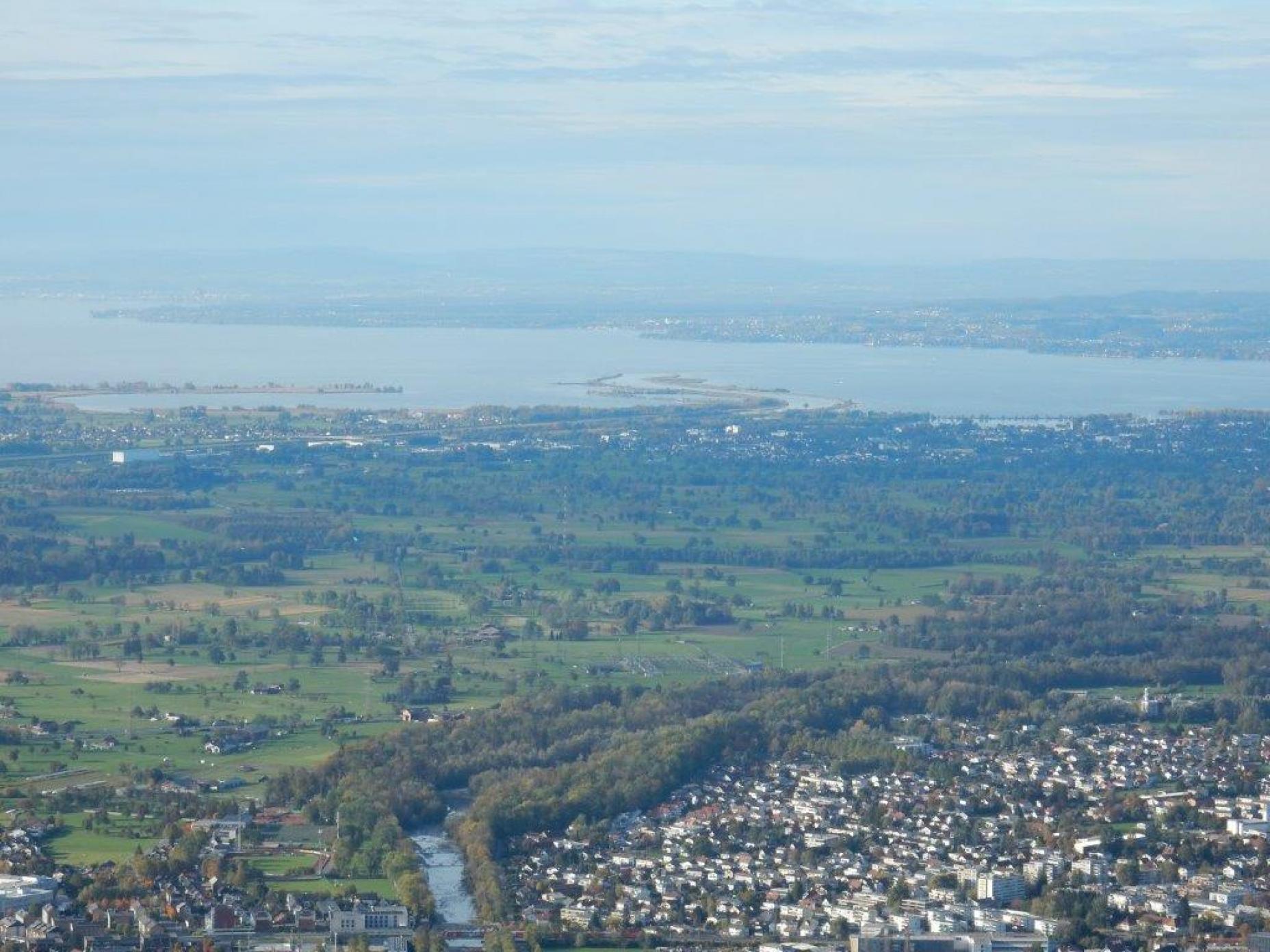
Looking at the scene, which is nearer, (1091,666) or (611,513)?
(1091,666)

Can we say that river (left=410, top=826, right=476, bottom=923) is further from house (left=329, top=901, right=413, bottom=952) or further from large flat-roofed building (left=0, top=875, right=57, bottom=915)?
large flat-roofed building (left=0, top=875, right=57, bottom=915)

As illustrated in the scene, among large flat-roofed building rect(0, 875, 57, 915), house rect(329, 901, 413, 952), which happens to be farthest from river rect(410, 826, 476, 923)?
large flat-roofed building rect(0, 875, 57, 915)

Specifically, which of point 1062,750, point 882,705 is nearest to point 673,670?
point 882,705

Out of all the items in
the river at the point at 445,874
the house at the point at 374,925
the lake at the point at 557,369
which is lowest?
the lake at the point at 557,369

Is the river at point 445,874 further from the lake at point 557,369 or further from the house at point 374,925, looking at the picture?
the lake at point 557,369

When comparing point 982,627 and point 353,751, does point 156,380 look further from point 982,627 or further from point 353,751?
point 353,751

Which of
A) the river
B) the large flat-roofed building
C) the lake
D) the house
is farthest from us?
the lake

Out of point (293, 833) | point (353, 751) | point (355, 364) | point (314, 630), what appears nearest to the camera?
point (293, 833)

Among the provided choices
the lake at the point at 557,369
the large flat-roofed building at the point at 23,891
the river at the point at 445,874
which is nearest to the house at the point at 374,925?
the river at the point at 445,874

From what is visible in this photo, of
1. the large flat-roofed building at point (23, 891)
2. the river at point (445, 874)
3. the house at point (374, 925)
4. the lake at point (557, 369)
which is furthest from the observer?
the lake at point (557, 369)
